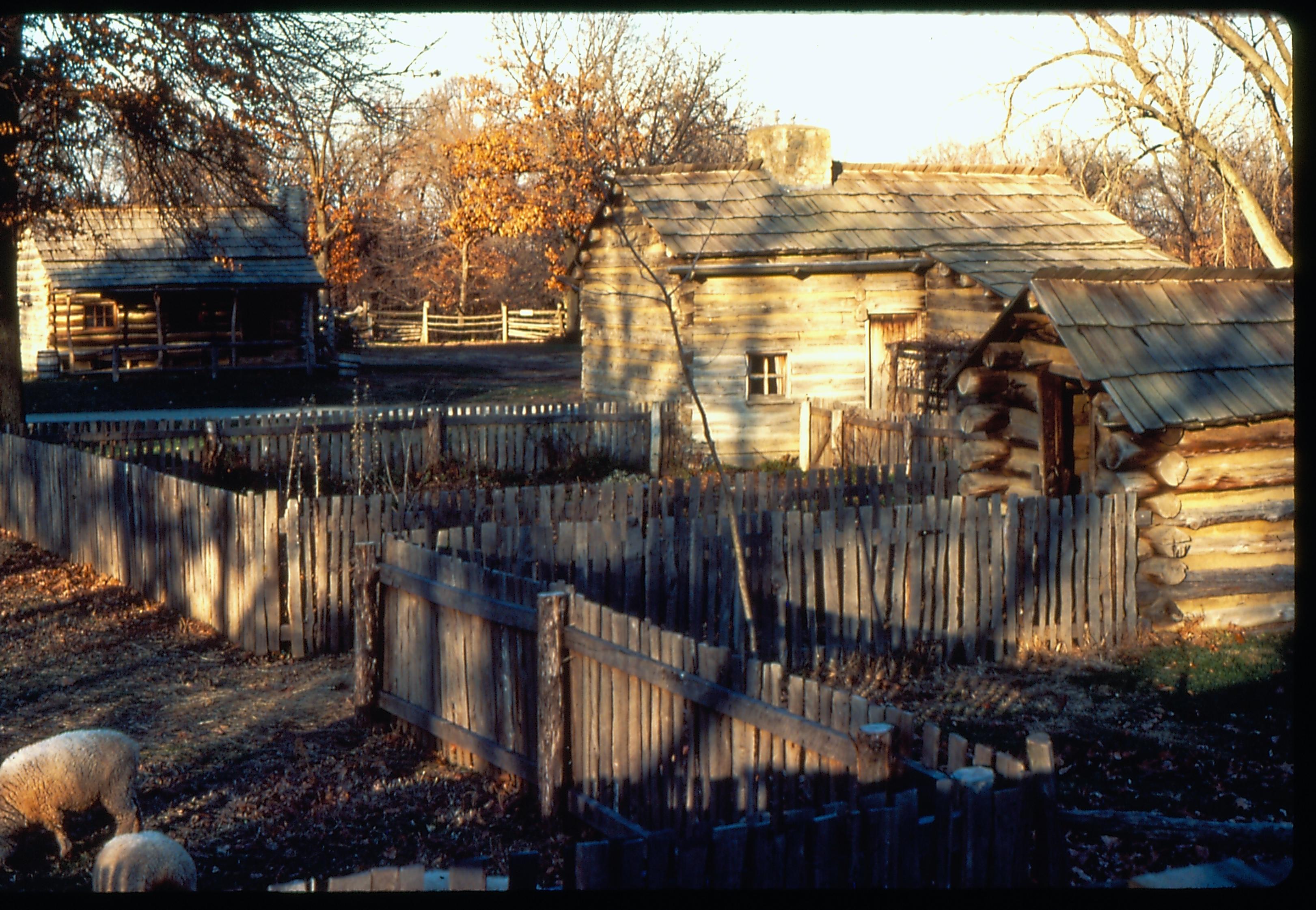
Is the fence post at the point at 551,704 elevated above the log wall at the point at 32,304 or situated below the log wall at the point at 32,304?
below

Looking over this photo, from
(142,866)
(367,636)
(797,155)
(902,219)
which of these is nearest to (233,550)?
(367,636)

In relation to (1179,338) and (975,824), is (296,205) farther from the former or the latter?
(975,824)

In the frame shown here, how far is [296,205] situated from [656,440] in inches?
1003

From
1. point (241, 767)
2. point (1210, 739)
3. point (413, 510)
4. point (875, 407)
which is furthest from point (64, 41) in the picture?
point (1210, 739)

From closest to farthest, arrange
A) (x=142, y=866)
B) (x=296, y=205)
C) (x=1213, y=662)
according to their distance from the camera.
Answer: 1. (x=142, y=866)
2. (x=1213, y=662)
3. (x=296, y=205)

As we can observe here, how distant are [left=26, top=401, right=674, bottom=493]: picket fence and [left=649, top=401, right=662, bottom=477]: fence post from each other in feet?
0.10

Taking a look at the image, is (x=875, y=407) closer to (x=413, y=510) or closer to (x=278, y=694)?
(x=413, y=510)

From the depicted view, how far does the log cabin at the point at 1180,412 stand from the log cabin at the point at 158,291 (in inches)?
1179

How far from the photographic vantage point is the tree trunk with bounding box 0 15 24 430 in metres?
16.2

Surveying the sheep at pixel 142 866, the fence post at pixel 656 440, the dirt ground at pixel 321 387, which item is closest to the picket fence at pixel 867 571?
the sheep at pixel 142 866

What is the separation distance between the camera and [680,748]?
20.2ft

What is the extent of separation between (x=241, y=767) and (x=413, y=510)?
349cm

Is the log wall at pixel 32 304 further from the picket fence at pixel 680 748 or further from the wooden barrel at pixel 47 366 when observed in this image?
the picket fence at pixel 680 748

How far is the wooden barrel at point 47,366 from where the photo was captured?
36438 mm
